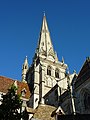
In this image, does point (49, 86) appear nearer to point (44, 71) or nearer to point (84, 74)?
point (44, 71)

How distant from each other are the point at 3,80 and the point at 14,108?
20.9m

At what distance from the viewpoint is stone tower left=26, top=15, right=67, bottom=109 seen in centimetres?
3604

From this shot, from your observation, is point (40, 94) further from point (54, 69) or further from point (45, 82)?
point (54, 69)

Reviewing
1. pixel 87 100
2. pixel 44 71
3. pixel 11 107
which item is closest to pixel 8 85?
pixel 44 71

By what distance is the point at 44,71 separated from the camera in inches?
1609

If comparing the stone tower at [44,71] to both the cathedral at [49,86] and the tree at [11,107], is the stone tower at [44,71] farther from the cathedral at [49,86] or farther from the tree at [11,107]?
the tree at [11,107]

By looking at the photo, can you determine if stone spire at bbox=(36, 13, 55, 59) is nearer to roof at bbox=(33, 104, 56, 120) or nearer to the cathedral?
the cathedral

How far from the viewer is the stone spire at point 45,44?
46.7 metres

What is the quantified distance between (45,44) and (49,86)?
43.7ft

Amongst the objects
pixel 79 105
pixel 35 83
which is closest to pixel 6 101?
pixel 79 105

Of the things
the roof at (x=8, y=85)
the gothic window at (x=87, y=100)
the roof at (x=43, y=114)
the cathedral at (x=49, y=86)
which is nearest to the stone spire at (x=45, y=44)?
the cathedral at (x=49, y=86)

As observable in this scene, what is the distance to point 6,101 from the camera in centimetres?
1741

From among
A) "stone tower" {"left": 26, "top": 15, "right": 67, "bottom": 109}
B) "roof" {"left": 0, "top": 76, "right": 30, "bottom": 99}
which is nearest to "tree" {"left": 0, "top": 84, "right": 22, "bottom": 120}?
"stone tower" {"left": 26, "top": 15, "right": 67, "bottom": 109}

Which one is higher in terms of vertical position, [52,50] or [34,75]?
[52,50]
